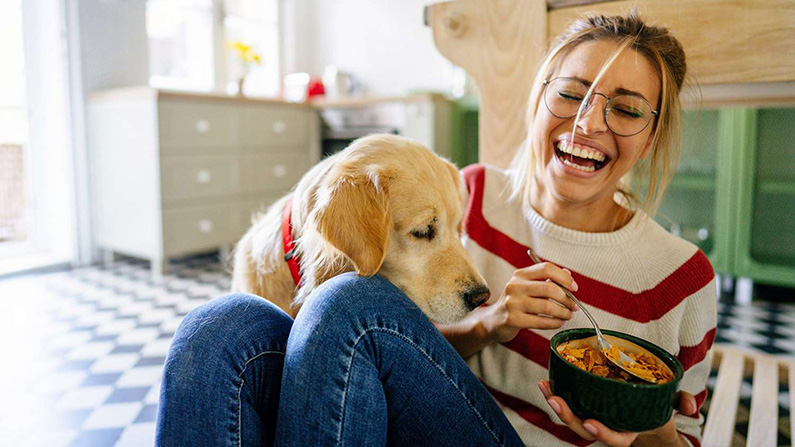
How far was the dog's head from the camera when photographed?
981 mm

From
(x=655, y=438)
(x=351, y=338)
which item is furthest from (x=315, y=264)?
(x=655, y=438)

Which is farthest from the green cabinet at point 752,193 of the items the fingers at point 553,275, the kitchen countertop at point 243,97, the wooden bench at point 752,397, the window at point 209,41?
the window at point 209,41

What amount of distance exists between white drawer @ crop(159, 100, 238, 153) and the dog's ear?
2.47 metres

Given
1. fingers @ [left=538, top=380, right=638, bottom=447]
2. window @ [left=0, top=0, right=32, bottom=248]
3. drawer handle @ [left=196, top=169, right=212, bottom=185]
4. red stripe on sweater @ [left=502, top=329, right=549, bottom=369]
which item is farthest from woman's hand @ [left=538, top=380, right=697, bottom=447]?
window @ [left=0, top=0, right=32, bottom=248]

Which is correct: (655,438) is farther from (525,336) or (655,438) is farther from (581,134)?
(581,134)

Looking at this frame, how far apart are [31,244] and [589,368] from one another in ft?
12.3

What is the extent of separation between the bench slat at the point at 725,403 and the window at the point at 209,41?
3524mm

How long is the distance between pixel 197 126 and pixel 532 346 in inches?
112

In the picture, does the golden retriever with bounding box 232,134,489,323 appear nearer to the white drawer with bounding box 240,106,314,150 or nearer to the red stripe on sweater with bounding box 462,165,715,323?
the red stripe on sweater with bounding box 462,165,715,323

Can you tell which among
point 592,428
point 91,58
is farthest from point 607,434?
point 91,58

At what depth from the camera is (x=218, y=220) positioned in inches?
138

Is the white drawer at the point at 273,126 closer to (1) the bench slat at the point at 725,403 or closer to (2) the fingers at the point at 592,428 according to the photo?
(1) the bench slat at the point at 725,403

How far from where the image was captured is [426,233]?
112 cm

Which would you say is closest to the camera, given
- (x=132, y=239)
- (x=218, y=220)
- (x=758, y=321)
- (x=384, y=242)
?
(x=384, y=242)
